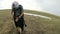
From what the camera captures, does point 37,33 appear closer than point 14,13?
No

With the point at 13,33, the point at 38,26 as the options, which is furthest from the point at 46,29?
the point at 13,33

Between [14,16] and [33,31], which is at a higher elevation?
[14,16]

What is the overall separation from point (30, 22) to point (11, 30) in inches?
94.6

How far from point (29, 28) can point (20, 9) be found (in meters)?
3.77

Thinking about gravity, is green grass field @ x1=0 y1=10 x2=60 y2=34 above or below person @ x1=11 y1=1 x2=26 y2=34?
below

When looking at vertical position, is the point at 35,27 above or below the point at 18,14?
below

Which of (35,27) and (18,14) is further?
(35,27)

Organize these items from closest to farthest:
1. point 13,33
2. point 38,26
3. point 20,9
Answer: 1. point 20,9
2. point 13,33
3. point 38,26

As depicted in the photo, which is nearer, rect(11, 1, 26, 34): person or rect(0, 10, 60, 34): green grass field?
rect(11, 1, 26, 34): person

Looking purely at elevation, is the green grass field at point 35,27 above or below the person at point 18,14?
below

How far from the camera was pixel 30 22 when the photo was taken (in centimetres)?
2017

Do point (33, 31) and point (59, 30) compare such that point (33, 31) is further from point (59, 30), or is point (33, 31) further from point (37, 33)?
point (59, 30)

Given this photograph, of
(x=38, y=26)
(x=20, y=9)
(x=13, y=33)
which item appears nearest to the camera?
(x=20, y=9)

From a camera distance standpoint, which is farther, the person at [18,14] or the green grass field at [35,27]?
the green grass field at [35,27]
